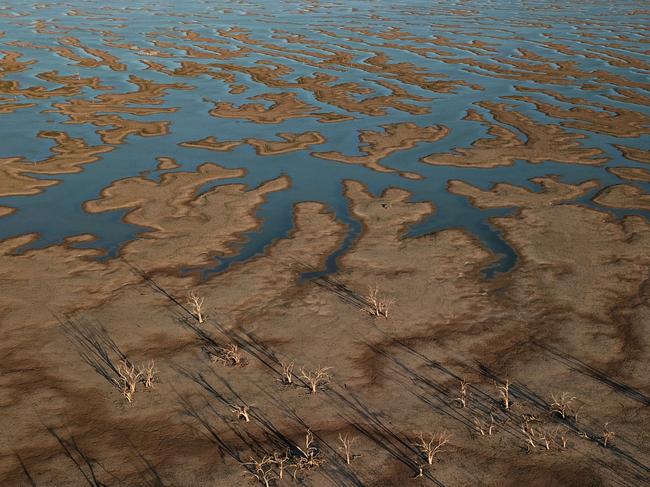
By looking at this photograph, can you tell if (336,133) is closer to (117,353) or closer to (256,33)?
(117,353)

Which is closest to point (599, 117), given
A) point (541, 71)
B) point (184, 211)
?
point (541, 71)

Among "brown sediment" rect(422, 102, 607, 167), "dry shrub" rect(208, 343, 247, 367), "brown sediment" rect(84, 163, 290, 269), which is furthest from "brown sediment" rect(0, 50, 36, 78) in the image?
"dry shrub" rect(208, 343, 247, 367)

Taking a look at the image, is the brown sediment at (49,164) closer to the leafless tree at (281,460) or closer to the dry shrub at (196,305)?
the dry shrub at (196,305)

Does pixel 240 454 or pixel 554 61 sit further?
pixel 554 61

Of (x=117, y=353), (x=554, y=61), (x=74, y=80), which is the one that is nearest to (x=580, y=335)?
(x=117, y=353)

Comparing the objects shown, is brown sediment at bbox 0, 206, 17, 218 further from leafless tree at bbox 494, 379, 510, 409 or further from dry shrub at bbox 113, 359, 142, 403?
leafless tree at bbox 494, 379, 510, 409

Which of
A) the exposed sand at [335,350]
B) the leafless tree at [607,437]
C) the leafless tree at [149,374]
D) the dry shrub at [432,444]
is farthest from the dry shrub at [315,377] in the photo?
the leafless tree at [607,437]
